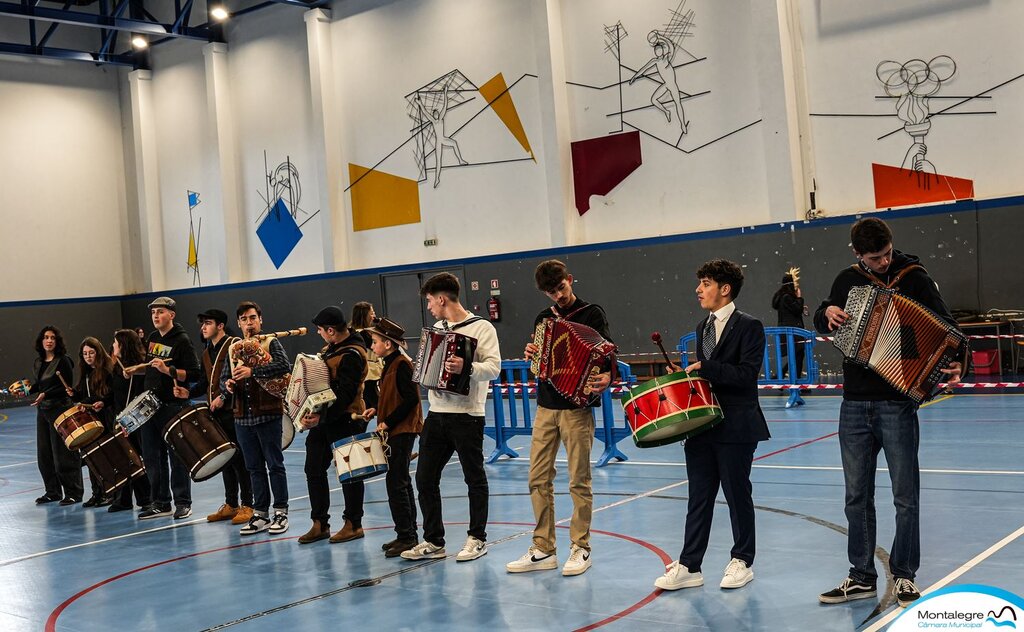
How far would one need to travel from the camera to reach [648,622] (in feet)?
17.5

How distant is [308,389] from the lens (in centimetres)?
770

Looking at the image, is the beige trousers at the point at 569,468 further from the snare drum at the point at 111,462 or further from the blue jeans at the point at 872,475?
the snare drum at the point at 111,462

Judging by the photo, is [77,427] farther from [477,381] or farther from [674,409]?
→ [674,409]

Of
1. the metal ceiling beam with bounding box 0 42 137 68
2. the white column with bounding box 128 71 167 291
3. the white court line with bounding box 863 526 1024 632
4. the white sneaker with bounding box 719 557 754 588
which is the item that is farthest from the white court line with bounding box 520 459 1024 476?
the metal ceiling beam with bounding box 0 42 137 68

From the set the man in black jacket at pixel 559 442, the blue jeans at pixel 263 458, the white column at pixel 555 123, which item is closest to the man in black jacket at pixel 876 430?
the man in black jacket at pixel 559 442

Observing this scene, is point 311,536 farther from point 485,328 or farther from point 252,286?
point 252,286

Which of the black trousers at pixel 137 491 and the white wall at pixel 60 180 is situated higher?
the white wall at pixel 60 180

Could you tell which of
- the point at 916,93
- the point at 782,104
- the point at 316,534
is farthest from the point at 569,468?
the point at 916,93

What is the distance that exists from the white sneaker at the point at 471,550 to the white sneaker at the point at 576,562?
0.80m

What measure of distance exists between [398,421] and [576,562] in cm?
176

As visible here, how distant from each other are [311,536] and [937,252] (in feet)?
36.5

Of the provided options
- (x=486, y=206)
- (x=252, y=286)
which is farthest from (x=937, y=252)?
(x=252, y=286)

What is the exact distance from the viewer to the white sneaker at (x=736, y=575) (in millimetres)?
5762

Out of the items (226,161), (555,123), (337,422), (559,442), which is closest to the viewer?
(559,442)
